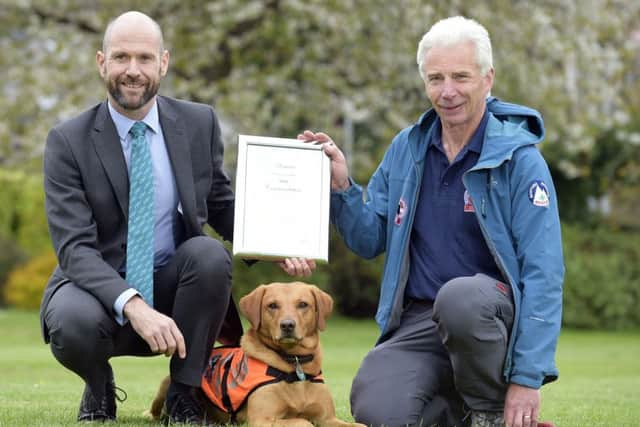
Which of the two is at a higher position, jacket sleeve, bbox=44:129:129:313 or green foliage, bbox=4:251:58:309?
jacket sleeve, bbox=44:129:129:313

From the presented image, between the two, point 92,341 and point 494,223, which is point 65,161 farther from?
point 494,223

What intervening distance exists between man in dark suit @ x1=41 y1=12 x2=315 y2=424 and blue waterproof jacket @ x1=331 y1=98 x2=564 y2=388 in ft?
1.32

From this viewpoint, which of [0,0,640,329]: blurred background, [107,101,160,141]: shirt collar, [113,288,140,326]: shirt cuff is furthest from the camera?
[0,0,640,329]: blurred background

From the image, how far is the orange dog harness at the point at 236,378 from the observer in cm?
519

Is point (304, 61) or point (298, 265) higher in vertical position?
point (304, 61)

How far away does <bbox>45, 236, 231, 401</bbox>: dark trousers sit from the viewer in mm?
4926

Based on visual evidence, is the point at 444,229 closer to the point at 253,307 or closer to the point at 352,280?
the point at 253,307

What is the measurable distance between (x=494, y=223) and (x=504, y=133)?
1.41 feet

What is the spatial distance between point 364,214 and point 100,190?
1.25m

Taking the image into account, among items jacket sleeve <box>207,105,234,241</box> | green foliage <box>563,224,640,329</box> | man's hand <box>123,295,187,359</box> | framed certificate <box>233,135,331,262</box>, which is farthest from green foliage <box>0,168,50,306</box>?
man's hand <box>123,295,187,359</box>

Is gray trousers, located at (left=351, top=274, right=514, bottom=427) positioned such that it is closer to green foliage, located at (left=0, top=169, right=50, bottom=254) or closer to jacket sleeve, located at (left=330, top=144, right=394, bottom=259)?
jacket sleeve, located at (left=330, top=144, right=394, bottom=259)

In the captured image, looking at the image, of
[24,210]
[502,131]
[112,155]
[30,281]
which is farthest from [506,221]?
[24,210]

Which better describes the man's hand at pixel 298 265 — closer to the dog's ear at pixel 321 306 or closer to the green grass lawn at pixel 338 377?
the dog's ear at pixel 321 306

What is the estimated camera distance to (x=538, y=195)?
486 cm
